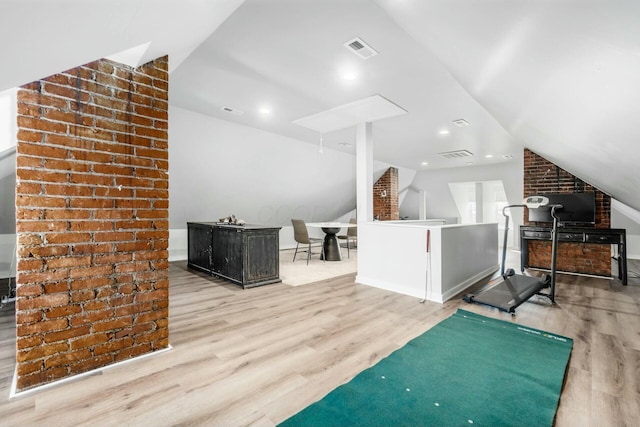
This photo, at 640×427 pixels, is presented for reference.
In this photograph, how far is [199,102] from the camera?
412cm

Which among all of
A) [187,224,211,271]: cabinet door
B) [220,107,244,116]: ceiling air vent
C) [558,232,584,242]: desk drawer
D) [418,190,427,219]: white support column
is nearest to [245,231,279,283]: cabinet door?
[187,224,211,271]: cabinet door

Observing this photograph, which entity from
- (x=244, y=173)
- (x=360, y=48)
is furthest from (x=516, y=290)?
(x=244, y=173)

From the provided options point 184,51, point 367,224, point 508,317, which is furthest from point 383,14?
point 508,317

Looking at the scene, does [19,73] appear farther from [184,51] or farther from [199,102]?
[199,102]

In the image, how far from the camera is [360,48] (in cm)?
258

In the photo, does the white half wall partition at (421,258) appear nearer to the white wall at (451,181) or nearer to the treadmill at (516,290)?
the treadmill at (516,290)

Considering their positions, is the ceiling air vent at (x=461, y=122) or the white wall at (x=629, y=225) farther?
the white wall at (x=629, y=225)

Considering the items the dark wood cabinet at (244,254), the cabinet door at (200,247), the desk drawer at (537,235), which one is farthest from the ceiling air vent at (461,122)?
the cabinet door at (200,247)

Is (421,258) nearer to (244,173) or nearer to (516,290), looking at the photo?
(516,290)

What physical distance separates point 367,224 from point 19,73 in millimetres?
3796

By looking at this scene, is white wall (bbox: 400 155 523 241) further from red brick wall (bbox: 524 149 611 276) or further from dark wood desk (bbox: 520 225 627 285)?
dark wood desk (bbox: 520 225 627 285)

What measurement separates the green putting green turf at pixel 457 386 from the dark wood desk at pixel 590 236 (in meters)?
3.08

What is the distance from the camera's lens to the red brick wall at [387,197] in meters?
8.24

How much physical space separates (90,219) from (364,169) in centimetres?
355
